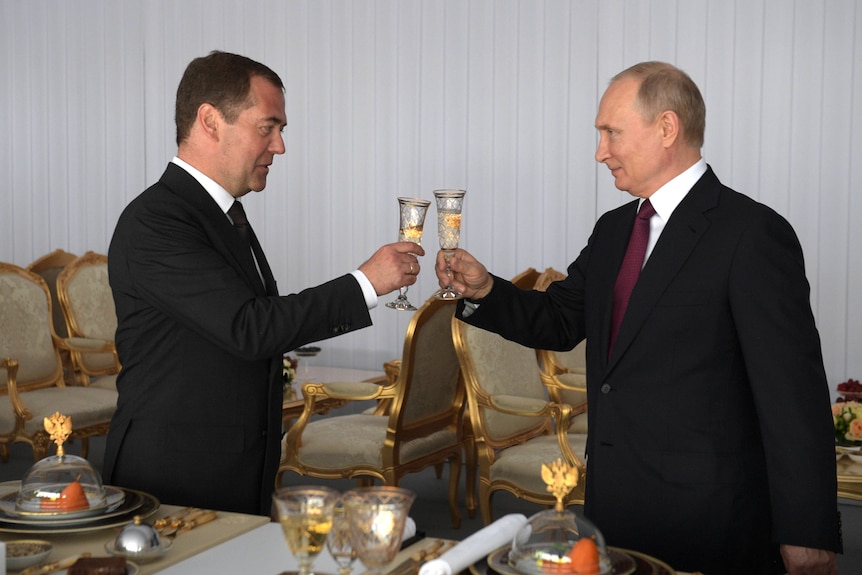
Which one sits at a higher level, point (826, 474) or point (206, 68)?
point (206, 68)

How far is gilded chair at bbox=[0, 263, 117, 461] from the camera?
17.0 ft

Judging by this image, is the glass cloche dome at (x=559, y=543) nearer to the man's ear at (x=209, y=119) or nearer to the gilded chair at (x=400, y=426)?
the man's ear at (x=209, y=119)

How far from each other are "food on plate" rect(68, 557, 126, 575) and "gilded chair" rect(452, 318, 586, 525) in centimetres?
262

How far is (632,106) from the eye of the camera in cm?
245

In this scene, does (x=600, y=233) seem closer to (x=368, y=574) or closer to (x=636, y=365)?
(x=636, y=365)

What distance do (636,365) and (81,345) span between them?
4.54 meters

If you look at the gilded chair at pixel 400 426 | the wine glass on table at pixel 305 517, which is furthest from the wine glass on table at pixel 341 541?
the gilded chair at pixel 400 426

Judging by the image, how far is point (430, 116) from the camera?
7543 millimetres

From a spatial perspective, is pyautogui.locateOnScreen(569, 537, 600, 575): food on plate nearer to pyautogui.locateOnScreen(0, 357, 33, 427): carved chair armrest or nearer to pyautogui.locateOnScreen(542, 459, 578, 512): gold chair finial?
pyautogui.locateOnScreen(542, 459, 578, 512): gold chair finial

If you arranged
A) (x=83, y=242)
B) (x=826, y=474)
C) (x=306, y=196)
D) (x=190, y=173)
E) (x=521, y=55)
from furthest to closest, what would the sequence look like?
(x=83, y=242) → (x=306, y=196) → (x=521, y=55) → (x=190, y=173) → (x=826, y=474)

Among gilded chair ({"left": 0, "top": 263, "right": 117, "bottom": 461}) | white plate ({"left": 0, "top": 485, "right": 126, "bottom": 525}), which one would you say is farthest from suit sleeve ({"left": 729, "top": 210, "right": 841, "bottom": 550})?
gilded chair ({"left": 0, "top": 263, "right": 117, "bottom": 461})

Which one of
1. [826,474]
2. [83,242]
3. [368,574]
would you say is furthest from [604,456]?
[83,242]

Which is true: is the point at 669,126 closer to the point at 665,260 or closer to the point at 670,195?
the point at 670,195

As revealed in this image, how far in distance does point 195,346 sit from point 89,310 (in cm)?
446
